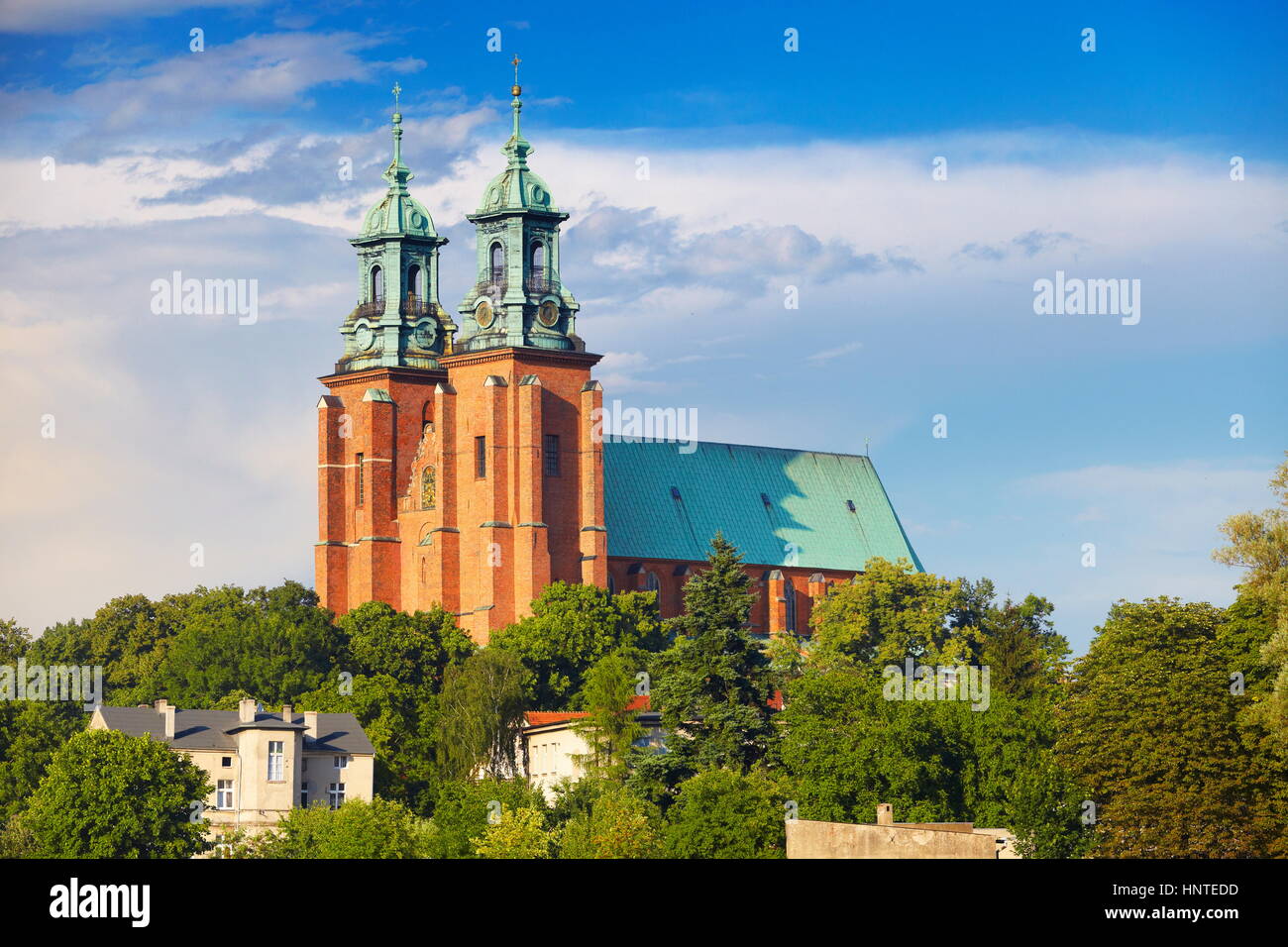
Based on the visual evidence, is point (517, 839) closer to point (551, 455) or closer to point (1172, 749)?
point (1172, 749)

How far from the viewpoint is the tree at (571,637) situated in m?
115

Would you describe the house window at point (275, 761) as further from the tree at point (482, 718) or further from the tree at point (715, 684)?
the tree at point (715, 684)

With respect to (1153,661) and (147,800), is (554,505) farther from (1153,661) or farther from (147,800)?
(1153,661)

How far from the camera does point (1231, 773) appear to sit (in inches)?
3081

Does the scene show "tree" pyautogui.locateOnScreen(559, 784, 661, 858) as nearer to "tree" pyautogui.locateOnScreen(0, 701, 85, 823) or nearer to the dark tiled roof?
the dark tiled roof

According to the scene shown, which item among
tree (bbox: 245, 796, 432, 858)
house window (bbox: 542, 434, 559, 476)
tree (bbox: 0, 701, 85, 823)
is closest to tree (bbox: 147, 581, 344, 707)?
tree (bbox: 0, 701, 85, 823)

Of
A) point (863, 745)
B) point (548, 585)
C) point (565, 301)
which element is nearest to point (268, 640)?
point (548, 585)

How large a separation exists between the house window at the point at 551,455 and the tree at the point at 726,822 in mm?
41080

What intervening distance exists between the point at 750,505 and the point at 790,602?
5765mm

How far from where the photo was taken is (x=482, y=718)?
355ft

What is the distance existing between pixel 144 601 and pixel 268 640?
44.6 feet

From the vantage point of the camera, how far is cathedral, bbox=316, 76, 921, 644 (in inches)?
4840

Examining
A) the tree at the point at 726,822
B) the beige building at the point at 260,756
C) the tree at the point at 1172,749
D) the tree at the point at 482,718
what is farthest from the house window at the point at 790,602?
the tree at the point at 726,822
